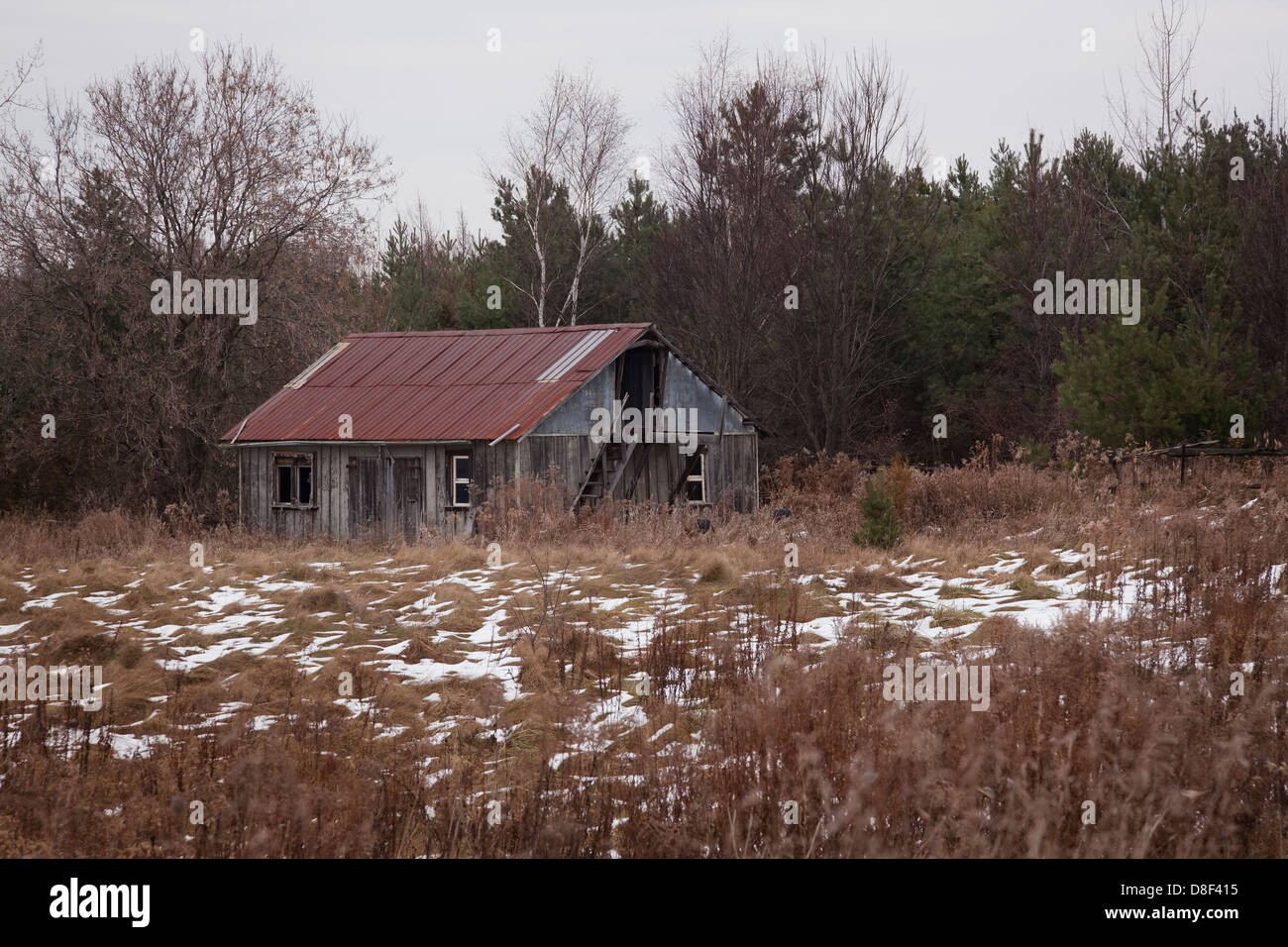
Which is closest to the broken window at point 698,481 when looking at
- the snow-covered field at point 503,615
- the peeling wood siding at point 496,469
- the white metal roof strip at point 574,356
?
the peeling wood siding at point 496,469

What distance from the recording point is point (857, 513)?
→ 2069cm

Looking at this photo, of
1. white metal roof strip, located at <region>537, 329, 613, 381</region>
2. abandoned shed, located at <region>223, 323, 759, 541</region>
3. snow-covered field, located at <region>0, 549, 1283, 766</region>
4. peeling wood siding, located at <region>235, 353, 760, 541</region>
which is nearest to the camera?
snow-covered field, located at <region>0, 549, 1283, 766</region>

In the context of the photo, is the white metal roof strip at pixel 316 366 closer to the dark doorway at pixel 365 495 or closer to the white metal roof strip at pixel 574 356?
the dark doorway at pixel 365 495

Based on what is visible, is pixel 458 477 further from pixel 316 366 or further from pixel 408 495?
pixel 316 366

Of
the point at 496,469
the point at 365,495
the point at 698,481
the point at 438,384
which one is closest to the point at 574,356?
the point at 438,384

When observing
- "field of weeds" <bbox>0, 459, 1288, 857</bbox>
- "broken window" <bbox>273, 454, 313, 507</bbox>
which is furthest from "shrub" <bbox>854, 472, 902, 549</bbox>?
"broken window" <bbox>273, 454, 313, 507</bbox>

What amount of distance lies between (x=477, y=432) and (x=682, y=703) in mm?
14052

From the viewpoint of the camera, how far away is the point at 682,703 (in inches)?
338

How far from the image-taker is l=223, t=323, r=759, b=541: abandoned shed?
22.6 metres

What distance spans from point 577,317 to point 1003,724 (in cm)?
3411

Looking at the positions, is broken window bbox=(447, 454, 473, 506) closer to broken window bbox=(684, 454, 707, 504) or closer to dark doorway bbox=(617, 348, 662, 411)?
dark doorway bbox=(617, 348, 662, 411)

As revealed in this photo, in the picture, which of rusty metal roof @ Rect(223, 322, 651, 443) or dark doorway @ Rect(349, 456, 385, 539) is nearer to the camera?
rusty metal roof @ Rect(223, 322, 651, 443)

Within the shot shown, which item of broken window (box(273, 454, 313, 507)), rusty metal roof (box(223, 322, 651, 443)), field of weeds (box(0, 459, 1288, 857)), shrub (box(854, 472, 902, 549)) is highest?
rusty metal roof (box(223, 322, 651, 443))

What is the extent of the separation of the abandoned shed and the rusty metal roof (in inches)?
1.7
